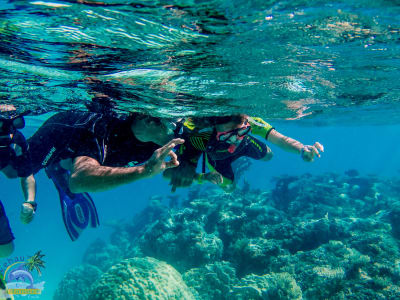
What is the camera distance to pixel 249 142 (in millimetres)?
7602

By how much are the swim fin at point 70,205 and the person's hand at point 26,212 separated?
150 cm

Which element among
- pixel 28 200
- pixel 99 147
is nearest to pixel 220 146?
pixel 99 147

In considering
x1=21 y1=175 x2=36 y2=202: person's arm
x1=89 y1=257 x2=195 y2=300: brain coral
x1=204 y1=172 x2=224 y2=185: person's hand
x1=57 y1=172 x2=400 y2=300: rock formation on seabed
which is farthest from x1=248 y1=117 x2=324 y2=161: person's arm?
x1=21 y1=175 x2=36 y2=202: person's arm

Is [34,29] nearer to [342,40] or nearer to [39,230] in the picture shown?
[342,40]

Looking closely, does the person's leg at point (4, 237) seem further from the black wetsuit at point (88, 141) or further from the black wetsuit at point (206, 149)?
the black wetsuit at point (206, 149)

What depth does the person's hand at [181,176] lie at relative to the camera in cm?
475

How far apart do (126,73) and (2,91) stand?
153 inches

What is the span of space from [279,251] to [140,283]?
5.22 meters

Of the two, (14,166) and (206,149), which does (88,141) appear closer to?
(14,166)

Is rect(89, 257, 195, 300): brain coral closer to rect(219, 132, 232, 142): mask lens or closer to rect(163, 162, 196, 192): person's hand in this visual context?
rect(163, 162, 196, 192): person's hand

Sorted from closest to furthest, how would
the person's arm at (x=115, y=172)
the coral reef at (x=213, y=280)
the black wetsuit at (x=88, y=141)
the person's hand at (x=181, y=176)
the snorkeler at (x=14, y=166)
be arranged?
1. the person's arm at (x=115, y=172)
2. the black wetsuit at (x=88, y=141)
3. the person's hand at (x=181, y=176)
4. the snorkeler at (x=14, y=166)
5. the coral reef at (x=213, y=280)

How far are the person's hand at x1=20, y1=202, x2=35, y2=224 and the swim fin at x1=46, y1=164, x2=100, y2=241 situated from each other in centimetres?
150

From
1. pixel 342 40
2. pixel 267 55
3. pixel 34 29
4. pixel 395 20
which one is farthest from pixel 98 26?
pixel 395 20

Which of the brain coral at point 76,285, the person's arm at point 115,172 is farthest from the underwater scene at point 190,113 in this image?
the brain coral at point 76,285
